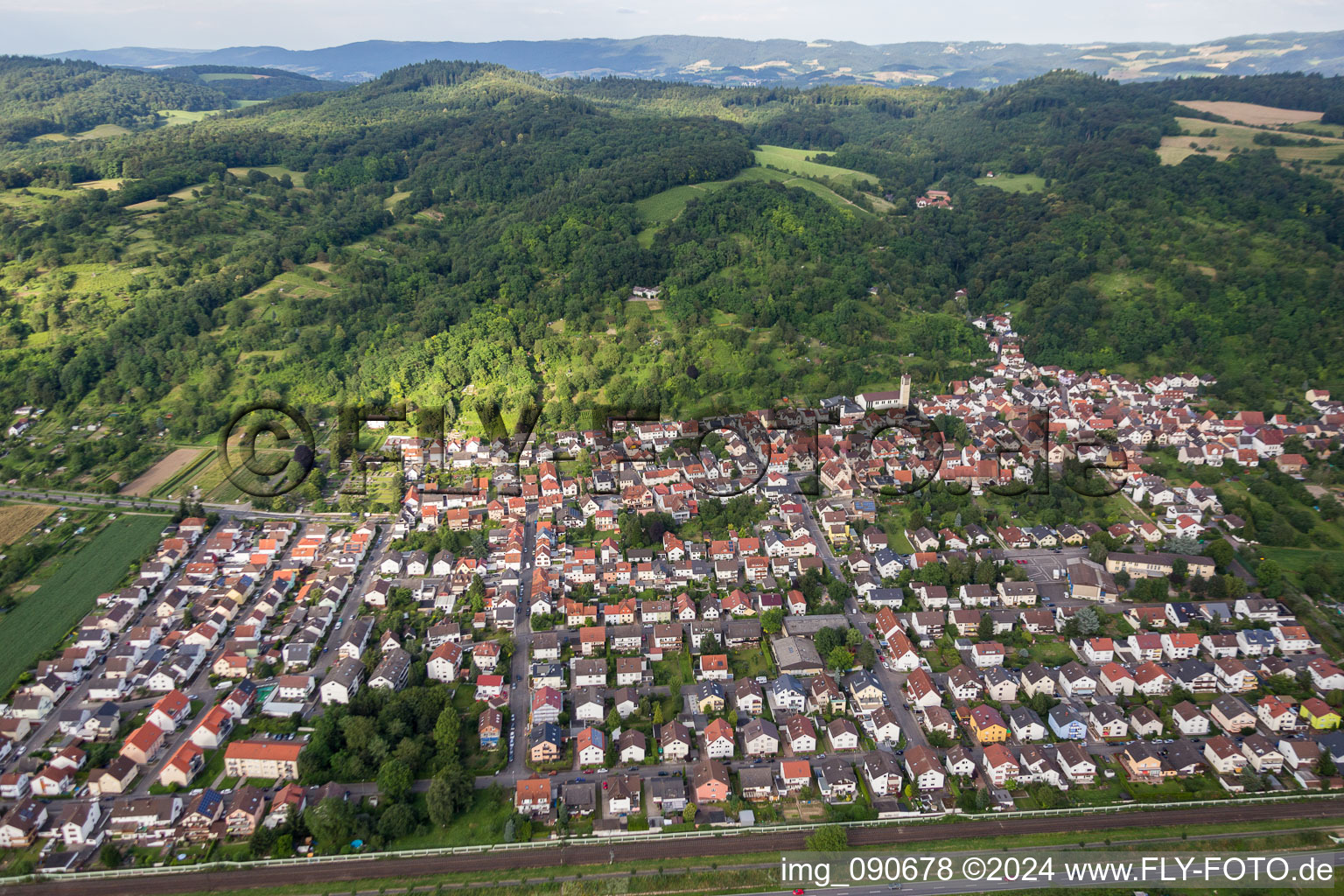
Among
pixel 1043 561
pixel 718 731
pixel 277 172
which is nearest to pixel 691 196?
pixel 1043 561

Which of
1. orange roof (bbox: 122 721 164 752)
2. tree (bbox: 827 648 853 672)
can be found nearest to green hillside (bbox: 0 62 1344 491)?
tree (bbox: 827 648 853 672)

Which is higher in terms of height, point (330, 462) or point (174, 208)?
point (174, 208)

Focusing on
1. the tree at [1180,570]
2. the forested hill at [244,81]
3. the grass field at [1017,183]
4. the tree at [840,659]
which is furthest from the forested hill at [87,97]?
the tree at [1180,570]

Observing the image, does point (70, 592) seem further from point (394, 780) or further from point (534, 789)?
point (534, 789)

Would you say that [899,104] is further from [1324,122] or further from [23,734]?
[23,734]

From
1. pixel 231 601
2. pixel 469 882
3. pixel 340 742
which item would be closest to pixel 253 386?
pixel 231 601

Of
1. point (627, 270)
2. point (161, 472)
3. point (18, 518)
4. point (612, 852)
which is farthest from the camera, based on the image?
point (627, 270)

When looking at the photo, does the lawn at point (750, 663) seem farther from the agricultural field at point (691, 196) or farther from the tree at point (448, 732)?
the agricultural field at point (691, 196)
